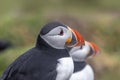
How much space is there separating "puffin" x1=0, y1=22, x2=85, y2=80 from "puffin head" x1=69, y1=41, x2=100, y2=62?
10 cm

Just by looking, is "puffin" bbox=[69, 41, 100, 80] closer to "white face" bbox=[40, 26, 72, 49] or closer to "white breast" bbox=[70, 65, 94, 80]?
"white breast" bbox=[70, 65, 94, 80]

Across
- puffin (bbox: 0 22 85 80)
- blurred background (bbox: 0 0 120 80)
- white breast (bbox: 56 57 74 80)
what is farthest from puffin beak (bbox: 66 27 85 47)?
blurred background (bbox: 0 0 120 80)

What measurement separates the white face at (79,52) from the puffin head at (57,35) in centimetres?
9

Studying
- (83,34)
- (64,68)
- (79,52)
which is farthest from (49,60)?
(83,34)

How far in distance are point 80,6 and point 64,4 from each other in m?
0.27

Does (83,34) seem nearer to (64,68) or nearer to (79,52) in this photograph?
(79,52)

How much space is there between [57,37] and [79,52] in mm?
233

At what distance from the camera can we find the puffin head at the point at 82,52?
3866 millimetres

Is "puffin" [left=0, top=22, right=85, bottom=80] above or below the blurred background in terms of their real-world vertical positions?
above

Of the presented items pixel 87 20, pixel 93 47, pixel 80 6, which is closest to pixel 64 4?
pixel 80 6

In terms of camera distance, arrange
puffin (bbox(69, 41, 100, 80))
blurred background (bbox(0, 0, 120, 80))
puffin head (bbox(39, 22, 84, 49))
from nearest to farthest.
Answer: puffin head (bbox(39, 22, 84, 49)) → puffin (bbox(69, 41, 100, 80)) → blurred background (bbox(0, 0, 120, 80))

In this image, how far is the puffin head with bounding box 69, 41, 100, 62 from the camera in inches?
152

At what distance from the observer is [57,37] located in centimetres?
372

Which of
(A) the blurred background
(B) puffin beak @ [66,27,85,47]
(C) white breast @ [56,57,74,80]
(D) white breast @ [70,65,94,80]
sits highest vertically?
(B) puffin beak @ [66,27,85,47]
